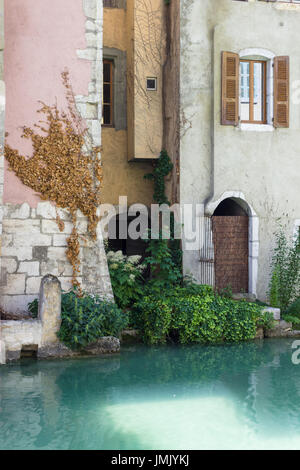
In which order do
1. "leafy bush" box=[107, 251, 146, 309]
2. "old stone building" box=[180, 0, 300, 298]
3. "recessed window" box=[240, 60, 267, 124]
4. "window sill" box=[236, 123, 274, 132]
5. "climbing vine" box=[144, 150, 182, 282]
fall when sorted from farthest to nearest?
"recessed window" box=[240, 60, 267, 124] → "window sill" box=[236, 123, 274, 132] → "old stone building" box=[180, 0, 300, 298] → "climbing vine" box=[144, 150, 182, 282] → "leafy bush" box=[107, 251, 146, 309]

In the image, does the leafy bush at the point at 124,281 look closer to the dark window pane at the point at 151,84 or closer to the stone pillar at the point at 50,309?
the stone pillar at the point at 50,309

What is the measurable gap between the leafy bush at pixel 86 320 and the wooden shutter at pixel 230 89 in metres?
5.28

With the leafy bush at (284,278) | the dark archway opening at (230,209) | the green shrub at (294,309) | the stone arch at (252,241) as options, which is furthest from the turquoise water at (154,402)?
the dark archway opening at (230,209)

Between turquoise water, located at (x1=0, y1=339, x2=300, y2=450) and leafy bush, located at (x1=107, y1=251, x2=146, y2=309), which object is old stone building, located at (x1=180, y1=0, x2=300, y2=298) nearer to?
leafy bush, located at (x1=107, y1=251, x2=146, y2=309)

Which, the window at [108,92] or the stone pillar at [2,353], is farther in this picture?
the window at [108,92]

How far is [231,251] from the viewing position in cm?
1203

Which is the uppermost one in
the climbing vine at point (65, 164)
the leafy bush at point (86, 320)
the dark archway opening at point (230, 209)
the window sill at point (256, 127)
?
the window sill at point (256, 127)

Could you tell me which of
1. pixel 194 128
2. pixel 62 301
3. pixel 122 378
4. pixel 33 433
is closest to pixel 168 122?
pixel 194 128

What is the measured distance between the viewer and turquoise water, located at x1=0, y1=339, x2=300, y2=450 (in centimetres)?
508

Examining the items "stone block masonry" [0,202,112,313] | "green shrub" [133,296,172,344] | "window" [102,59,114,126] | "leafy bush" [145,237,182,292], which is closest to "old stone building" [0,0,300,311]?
"window" [102,59,114,126]

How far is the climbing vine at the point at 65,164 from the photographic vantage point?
29.7ft

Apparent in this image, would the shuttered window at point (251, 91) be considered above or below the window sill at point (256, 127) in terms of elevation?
above

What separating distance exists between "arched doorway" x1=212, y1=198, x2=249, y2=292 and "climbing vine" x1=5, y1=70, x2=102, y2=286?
3540 millimetres

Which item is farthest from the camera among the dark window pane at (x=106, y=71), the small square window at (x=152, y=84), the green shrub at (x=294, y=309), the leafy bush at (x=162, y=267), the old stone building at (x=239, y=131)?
the dark window pane at (x=106, y=71)
